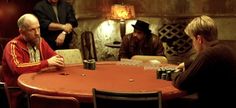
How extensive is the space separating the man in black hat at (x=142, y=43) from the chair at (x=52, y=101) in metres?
2.89

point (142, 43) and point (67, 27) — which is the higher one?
point (67, 27)

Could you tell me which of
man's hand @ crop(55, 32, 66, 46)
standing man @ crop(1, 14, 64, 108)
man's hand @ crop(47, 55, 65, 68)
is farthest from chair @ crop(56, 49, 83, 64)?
man's hand @ crop(55, 32, 66, 46)

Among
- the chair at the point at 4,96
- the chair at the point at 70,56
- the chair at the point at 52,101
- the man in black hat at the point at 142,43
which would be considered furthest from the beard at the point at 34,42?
the man in black hat at the point at 142,43

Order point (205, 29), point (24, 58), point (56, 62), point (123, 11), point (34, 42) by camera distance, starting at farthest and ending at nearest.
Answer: point (123, 11) < point (34, 42) < point (24, 58) < point (56, 62) < point (205, 29)

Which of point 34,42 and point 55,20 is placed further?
point 55,20

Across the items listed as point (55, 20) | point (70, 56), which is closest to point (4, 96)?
point (70, 56)

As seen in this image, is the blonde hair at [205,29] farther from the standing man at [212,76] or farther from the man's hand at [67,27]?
the man's hand at [67,27]

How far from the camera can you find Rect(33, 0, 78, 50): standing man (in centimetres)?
622

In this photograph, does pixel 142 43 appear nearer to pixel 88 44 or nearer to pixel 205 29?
pixel 88 44

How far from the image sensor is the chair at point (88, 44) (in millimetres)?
7077

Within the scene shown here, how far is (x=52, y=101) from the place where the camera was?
2.90 m

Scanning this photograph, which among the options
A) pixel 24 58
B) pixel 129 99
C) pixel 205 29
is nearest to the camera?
pixel 129 99

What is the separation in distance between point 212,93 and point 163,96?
34 centimetres

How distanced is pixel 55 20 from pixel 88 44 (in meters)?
1.00
